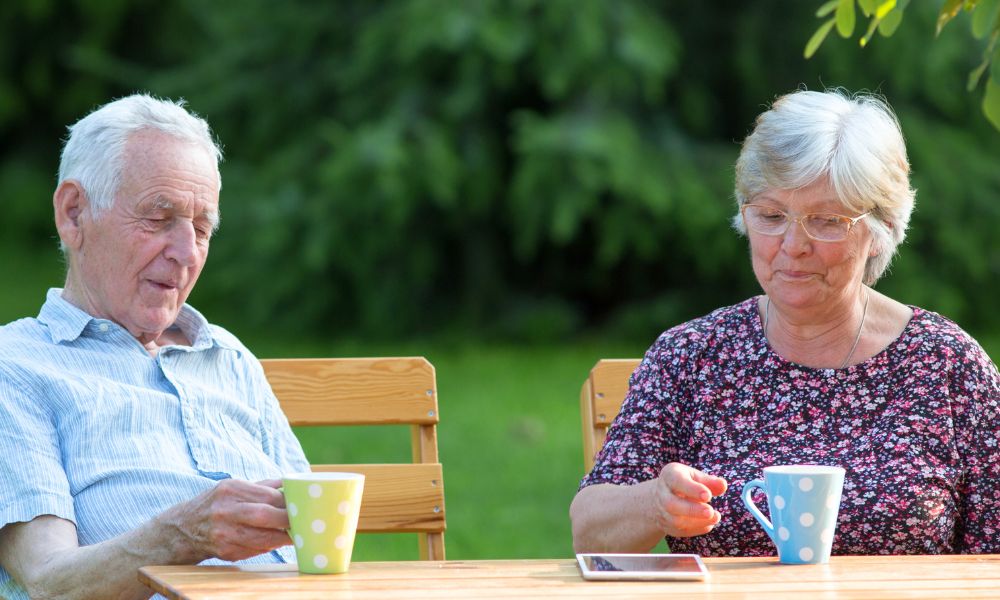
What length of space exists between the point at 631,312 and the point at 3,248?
6157 mm

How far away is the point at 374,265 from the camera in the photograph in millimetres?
9461

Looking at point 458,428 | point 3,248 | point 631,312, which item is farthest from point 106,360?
point 3,248

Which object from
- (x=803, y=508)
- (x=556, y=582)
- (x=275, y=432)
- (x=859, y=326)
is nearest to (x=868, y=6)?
(x=859, y=326)

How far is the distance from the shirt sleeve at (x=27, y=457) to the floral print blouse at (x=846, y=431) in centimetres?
104

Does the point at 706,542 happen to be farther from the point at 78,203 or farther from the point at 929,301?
the point at 929,301

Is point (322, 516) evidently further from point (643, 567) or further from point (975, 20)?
point (975, 20)

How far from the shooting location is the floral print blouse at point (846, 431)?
269cm

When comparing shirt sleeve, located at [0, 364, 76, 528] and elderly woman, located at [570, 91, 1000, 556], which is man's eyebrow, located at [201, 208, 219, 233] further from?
elderly woman, located at [570, 91, 1000, 556]

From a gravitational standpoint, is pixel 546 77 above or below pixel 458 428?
above

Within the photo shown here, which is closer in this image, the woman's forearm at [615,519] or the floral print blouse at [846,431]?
the woman's forearm at [615,519]

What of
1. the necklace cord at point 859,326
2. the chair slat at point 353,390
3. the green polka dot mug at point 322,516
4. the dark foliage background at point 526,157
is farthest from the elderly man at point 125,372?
the dark foliage background at point 526,157

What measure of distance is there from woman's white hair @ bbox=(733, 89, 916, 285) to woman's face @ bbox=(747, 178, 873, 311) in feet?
0.07

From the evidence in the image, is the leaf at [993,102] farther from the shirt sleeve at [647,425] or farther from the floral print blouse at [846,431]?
the shirt sleeve at [647,425]

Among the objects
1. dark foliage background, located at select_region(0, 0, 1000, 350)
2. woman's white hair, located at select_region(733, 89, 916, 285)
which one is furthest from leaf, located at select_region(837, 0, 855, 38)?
dark foliage background, located at select_region(0, 0, 1000, 350)
